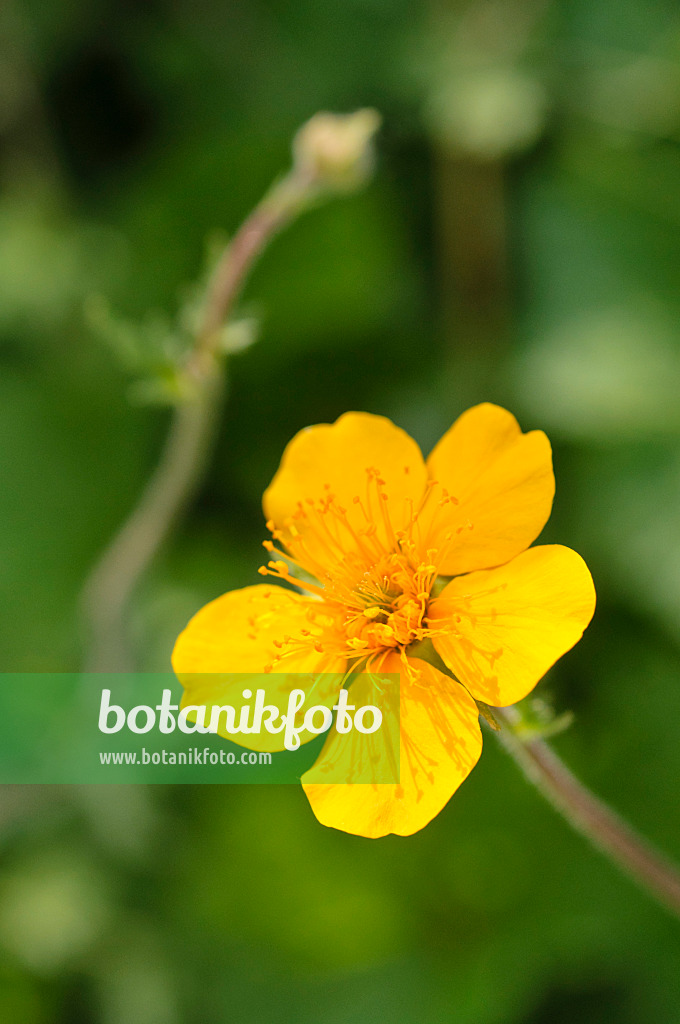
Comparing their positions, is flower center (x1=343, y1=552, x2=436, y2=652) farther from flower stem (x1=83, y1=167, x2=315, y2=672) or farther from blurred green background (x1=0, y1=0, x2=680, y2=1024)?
blurred green background (x1=0, y1=0, x2=680, y2=1024)

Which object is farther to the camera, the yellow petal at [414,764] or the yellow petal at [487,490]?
the yellow petal at [487,490]

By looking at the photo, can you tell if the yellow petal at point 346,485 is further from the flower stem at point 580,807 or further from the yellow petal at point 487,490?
the flower stem at point 580,807

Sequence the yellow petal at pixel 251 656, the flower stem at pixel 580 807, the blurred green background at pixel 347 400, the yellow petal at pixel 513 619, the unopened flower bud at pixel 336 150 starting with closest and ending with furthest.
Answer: the yellow petal at pixel 513 619
the flower stem at pixel 580 807
the yellow petal at pixel 251 656
the unopened flower bud at pixel 336 150
the blurred green background at pixel 347 400

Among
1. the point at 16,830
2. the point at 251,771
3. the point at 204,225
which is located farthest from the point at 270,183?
the point at 16,830

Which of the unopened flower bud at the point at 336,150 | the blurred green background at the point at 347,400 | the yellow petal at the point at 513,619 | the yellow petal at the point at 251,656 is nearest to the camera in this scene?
the yellow petal at the point at 513,619

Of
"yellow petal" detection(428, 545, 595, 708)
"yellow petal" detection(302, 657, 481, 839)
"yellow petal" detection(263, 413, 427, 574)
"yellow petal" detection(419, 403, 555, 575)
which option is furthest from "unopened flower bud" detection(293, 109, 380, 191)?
"yellow petal" detection(302, 657, 481, 839)

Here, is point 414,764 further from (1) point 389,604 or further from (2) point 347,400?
(2) point 347,400

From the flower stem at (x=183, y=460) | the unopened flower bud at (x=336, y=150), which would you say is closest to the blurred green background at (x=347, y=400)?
the flower stem at (x=183, y=460)

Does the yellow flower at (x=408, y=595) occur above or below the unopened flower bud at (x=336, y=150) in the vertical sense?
below

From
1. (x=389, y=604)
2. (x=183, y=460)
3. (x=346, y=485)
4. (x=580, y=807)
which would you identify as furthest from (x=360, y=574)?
(x=183, y=460)
